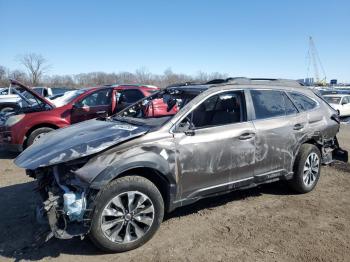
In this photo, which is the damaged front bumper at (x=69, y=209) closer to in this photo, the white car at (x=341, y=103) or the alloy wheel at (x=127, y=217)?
the alloy wheel at (x=127, y=217)

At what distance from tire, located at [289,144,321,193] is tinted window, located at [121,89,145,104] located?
16.4ft

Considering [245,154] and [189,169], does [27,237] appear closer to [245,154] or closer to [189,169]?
[189,169]

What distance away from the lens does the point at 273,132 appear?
505cm

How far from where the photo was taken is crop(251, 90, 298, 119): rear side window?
5.06m

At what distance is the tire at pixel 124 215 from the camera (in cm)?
361

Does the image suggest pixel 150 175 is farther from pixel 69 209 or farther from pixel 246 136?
pixel 246 136

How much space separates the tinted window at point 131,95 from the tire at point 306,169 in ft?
16.4

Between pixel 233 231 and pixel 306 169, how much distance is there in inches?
77.9

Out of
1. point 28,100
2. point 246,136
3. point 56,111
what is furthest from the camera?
point 28,100

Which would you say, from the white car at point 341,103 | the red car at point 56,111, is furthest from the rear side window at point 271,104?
the white car at point 341,103

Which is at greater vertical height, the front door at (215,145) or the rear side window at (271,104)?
the rear side window at (271,104)

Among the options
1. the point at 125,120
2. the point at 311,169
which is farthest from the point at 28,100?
the point at 311,169

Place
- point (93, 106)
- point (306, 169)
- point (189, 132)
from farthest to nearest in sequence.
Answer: point (93, 106) → point (306, 169) → point (189, 132)

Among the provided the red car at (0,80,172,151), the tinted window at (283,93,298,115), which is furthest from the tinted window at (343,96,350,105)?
the tinted window at (283,93,298,115)
